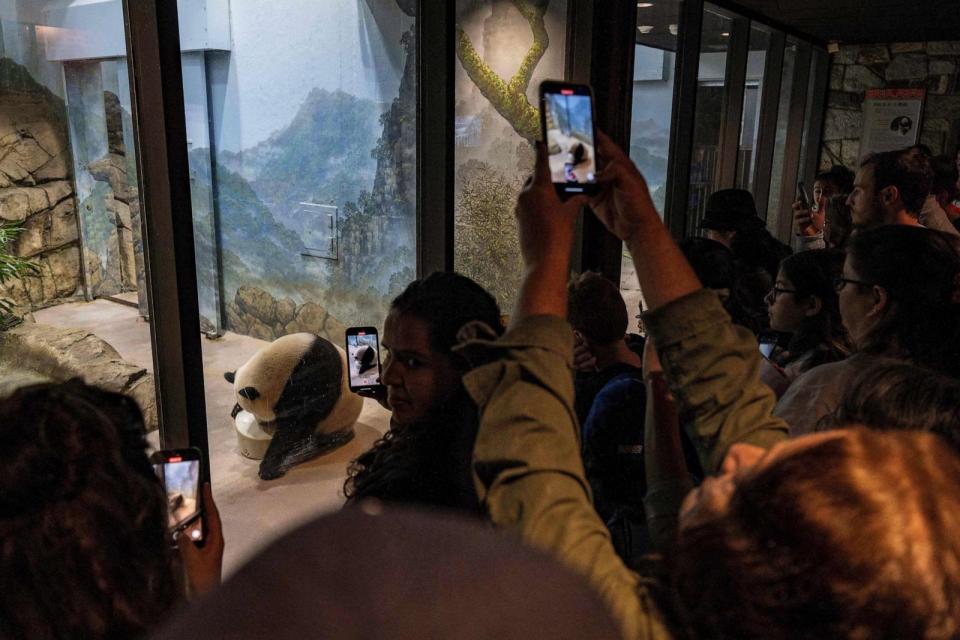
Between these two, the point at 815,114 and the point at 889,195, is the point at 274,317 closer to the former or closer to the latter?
the point at 889,195

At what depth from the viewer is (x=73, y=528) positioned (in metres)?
0.69

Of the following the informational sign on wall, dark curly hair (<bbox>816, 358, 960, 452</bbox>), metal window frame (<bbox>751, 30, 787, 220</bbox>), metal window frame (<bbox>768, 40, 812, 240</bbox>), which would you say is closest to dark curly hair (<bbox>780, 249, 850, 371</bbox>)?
dark curly hair (<bbox>816, 358, 960, 452</bbox>)

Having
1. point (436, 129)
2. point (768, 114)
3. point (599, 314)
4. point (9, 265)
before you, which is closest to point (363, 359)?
point (599, 314)

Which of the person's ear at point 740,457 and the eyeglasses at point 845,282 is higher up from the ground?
the eyeglasses at point 845,282

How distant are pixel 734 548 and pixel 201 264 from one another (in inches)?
104

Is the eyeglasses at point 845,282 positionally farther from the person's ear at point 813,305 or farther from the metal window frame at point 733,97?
the metal window frame at point 733,97

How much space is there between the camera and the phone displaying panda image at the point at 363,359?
1.82 metres

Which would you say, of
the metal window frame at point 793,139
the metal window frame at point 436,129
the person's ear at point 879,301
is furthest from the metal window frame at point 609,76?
the metal window frame at point 793,139

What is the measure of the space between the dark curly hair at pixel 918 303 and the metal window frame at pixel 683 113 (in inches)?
105

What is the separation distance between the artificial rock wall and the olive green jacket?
5.29 ft

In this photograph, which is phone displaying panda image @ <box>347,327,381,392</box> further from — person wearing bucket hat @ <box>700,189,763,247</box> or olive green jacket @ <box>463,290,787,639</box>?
person wearing bucket hat @ <box>700,189,763,247</box>

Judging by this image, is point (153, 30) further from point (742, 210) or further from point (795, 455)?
point (742, 210)

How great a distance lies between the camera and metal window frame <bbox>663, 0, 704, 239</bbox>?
414cm

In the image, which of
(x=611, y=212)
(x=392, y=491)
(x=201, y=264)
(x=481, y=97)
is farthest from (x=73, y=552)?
(x=481, y=97)
